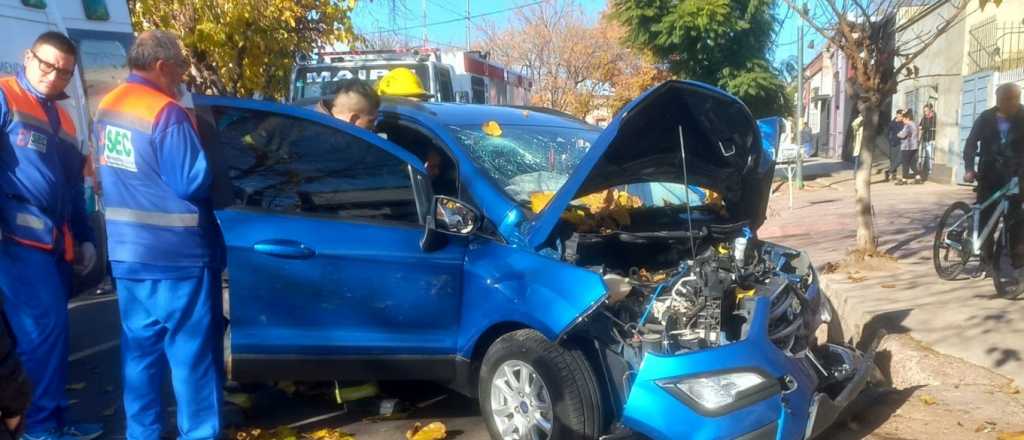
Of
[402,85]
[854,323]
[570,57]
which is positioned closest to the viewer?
[854,323]

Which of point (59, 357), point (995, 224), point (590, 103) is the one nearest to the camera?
point (59, 357)

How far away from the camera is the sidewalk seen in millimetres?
5477

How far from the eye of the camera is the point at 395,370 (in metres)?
4.42

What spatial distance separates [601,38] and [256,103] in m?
34.1

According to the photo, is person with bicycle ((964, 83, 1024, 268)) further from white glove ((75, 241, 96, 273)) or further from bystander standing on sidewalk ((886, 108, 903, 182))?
bystander standing on sidewalk ((886, 108, 903, 182))

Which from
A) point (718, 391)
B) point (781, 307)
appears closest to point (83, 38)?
point (781, 307)

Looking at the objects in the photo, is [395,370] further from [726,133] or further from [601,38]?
[601,38]

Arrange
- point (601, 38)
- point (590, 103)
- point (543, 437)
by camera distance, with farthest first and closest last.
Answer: point (601, 38), point (590, 103), point (543, 437)

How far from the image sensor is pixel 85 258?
445 cm

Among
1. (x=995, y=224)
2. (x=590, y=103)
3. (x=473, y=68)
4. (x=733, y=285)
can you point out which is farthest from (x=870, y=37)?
(x=590, y=103)

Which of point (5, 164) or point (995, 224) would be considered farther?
point (995, 224)

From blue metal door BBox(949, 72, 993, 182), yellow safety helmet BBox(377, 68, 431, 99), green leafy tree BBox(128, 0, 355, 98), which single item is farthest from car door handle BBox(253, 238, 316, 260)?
blue metal door BBox(949, 72, 993, 182)

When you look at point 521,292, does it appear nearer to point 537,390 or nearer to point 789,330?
point 537,390

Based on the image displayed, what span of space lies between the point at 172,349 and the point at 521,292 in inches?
62.5
